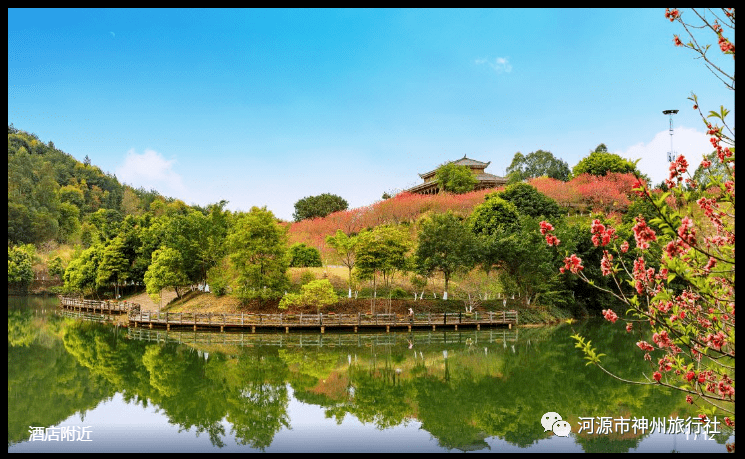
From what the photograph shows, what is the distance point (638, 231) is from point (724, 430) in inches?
253

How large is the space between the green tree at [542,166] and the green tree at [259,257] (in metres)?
28.6

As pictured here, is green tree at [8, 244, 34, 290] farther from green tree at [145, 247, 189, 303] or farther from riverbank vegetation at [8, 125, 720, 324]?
green tree at [145, 247, 189, 303]

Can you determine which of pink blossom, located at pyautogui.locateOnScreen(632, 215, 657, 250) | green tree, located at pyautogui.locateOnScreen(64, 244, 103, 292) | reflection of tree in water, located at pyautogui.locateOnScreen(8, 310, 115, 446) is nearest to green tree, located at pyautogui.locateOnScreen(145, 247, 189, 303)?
reflection of tree in water, located at pyautogui.locateOnScreen(8, 310, 115, 446)

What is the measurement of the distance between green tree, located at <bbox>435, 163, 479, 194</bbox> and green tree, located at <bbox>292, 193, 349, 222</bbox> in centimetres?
759

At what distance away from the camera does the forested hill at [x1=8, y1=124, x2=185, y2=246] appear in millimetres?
46250

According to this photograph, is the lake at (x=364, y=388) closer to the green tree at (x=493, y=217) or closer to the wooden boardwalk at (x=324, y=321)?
the wooden boardwalk at (x=324, y=321)

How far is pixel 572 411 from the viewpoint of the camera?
9.45 metres

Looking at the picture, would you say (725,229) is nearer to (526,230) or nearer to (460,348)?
(460,348)

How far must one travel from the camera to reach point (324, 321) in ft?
68.1

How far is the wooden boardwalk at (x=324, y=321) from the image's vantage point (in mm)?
20641

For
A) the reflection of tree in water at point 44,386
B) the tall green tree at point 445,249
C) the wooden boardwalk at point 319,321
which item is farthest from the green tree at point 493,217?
the reflection of tree in water at point 44,386

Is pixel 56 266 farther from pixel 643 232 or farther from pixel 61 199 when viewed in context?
pixel 643 232

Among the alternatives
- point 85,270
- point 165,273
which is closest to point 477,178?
point 165,273

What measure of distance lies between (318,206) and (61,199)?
1341 inches
